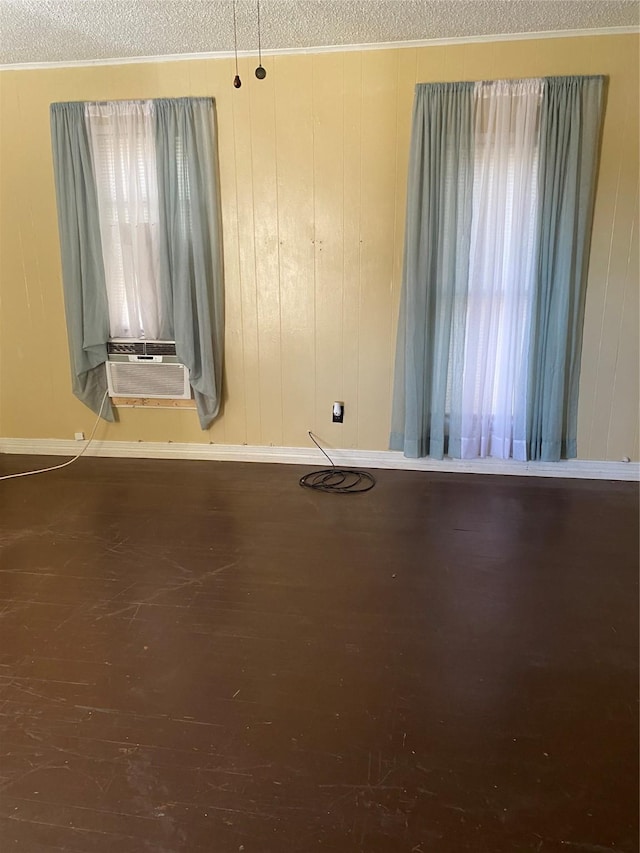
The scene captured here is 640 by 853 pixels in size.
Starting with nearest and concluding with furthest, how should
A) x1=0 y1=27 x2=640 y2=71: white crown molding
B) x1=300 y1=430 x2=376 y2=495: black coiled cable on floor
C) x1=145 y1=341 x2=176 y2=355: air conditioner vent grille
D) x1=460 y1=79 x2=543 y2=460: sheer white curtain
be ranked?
x1=0 y1=27 x2=640 y2=71: white crown molding
x1=460 y1=79 x2=543 y2=460: sheer white curtain
x1=300 y1=430 x2=376 y2=495: black coiled cable on floor
x1=145 y1=341 x2=176 y2=355: air conditioner vent grille

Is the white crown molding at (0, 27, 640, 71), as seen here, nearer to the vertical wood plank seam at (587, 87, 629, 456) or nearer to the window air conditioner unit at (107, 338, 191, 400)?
the vertical wood plank seam at (587, 87, 629, 456)

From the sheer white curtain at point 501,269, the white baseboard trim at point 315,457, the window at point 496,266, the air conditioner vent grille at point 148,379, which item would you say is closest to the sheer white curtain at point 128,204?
the air conditioner vent grille at point 148,379

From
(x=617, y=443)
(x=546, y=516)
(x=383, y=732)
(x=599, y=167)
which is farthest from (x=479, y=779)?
(x=599, y=167)

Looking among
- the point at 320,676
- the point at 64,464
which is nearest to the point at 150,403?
the point at 64,464

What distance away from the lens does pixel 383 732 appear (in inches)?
68.4

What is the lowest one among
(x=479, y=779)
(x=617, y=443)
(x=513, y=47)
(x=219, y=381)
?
(x=479, y=779)

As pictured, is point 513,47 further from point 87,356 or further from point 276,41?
point 87,356

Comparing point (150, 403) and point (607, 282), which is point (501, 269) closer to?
point (607, 282)

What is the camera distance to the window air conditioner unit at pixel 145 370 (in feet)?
12.8

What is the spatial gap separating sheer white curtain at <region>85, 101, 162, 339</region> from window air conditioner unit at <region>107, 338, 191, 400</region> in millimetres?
121

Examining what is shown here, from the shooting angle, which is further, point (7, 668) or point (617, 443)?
point (617, 443)

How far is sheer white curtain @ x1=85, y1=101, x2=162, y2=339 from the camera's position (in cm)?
364

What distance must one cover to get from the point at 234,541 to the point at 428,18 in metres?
2.87

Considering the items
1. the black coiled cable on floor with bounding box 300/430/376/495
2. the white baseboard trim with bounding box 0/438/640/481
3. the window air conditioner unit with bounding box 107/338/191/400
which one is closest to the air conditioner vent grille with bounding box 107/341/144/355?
the window air conditioner unit with bounding box 107/338/191/400
